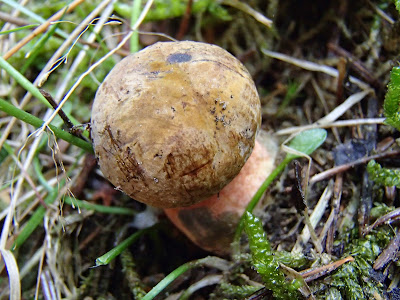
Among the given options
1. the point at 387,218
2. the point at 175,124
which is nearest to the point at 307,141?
the point at 387,218

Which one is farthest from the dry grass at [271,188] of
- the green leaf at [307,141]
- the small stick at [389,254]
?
the green leaf at [307,141]

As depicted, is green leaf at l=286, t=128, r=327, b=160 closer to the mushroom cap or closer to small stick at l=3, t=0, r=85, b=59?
the mushroom cap

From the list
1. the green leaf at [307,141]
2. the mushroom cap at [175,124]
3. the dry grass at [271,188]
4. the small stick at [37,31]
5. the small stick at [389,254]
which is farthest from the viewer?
the small stick at [37,31]

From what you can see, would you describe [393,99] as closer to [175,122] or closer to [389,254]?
[389,254]

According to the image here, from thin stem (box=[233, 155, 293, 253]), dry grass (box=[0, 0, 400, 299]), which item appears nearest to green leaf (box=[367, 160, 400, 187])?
dry grass (box=[0, 0, 400, 299])

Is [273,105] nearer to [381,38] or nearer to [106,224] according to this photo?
[381,38]

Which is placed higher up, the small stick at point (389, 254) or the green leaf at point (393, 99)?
the green leaf at point (393, 99)

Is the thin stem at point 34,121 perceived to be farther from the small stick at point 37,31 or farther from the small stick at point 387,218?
the small stick at point 387,218

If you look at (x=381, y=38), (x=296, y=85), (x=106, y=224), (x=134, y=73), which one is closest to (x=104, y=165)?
(x=134, y=73)
